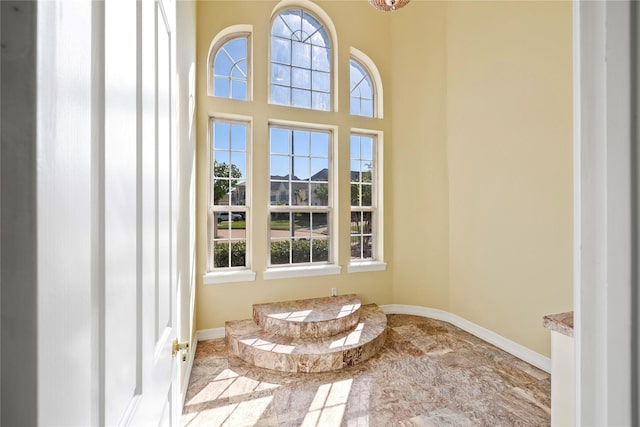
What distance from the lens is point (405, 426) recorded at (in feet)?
6.22

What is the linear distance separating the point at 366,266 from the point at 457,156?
67.9 inches

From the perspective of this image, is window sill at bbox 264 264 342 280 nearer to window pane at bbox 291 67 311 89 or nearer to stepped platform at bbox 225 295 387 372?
stepped platform at bbox 225 295 387 372

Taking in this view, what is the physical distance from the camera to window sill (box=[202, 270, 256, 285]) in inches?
123

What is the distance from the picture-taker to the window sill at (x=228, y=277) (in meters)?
3.14

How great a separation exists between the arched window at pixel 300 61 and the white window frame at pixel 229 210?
57 cm

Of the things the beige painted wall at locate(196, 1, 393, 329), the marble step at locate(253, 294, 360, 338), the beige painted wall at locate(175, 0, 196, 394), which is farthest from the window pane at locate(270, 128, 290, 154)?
the marble step at locate(253, 294, 360, 338)

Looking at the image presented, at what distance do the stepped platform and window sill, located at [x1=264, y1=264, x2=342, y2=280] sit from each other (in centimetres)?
40

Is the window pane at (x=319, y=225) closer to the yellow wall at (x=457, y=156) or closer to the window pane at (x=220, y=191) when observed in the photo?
the yellow wall at (x=457, y=156)

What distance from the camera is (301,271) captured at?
3.52m

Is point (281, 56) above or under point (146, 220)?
above

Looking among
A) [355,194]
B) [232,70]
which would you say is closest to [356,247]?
[355,194]

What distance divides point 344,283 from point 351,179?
1342mm
